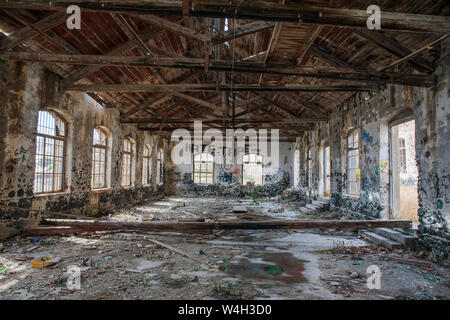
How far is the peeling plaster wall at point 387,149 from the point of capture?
14.7 ft

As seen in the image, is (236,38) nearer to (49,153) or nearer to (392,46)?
(392,46)

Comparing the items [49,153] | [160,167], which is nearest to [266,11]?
[49,153]

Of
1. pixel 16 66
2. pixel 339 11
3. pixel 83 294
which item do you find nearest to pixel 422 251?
pixel 339 11

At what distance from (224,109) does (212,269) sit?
645cm

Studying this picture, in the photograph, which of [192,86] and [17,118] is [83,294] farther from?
[192,86]

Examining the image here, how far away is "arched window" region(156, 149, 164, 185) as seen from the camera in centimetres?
1589

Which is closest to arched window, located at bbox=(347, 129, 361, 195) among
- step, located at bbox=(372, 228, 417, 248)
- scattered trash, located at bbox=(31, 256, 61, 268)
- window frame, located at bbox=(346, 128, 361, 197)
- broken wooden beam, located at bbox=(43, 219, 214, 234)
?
window frame, located at bbox=(346, 128, 361, 197)

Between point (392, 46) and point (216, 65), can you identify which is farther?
point (216, 65)

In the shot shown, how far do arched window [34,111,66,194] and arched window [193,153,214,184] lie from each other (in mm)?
10995

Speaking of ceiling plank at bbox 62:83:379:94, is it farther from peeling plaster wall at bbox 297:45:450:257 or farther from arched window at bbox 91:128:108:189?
arched window at bbox 91:128:108:189

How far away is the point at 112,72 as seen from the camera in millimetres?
7641

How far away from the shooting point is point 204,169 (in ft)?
57.9

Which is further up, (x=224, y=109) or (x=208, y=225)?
(x=224, y=109)
